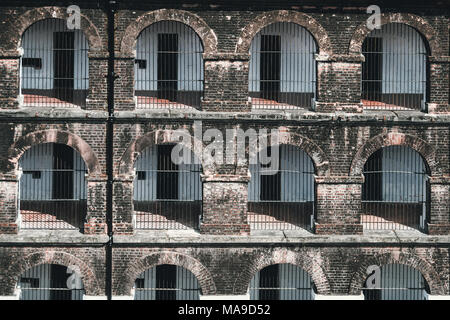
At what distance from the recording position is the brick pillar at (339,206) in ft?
98.6

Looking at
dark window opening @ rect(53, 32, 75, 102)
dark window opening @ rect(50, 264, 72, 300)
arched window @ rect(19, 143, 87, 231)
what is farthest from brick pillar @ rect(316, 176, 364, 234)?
dark window opening @ rect(53, 32, 75, 102)

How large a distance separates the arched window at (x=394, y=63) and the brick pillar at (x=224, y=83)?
12.5 ft

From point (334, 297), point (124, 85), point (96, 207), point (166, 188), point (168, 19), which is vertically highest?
point (168, 19)

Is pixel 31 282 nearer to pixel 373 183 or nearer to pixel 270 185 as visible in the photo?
pixel 270 185

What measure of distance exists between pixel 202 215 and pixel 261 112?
3.41 metres

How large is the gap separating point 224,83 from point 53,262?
7103mm

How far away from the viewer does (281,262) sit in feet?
98.6

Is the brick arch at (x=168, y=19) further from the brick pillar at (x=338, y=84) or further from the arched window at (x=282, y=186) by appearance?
the arched window at (x=282, y=186)

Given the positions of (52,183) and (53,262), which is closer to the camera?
(53,262)

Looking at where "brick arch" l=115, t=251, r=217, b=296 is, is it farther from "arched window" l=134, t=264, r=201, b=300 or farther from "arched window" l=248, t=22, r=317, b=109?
"arched window" l=248, t=22, r=317, b=109

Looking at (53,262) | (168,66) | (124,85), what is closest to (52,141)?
(124,85)

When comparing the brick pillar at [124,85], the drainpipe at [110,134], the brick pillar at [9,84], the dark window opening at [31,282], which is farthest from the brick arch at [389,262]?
the brick pillar at [9,84]

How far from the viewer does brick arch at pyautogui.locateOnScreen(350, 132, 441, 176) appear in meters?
29.9

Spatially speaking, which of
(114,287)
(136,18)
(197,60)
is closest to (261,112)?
(197,60)
